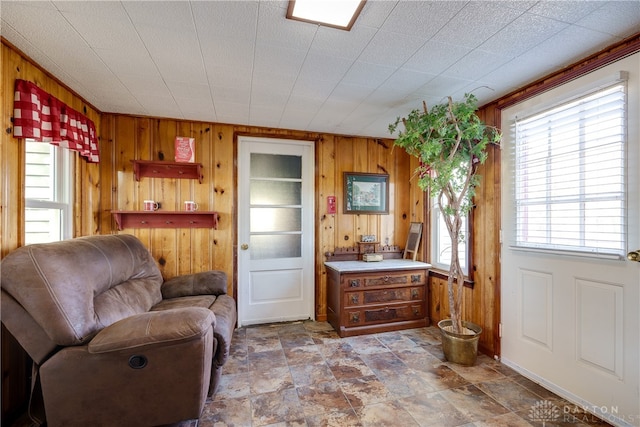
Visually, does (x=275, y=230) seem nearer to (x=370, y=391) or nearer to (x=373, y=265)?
(x=373, y=265)

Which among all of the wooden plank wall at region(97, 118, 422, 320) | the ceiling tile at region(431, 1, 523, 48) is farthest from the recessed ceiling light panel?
the wooden plank wall at region(97, 118, 422, 320)

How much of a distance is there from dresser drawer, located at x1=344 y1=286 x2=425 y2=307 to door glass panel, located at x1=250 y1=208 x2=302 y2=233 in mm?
1044

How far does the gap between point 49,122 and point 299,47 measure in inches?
72.0

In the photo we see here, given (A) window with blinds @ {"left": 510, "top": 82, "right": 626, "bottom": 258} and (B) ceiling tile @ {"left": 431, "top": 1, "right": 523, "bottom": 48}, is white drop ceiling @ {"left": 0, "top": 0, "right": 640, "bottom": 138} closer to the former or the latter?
(B) ceiling tile @ {"left": 431, "top": 1, "right": 523, "bottom": 48}

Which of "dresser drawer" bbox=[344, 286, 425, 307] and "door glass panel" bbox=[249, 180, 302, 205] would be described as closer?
"dresser drawer" bbox=[344, 286, 425, 307]

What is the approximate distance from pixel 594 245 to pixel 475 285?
106cm

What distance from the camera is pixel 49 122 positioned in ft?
6.56

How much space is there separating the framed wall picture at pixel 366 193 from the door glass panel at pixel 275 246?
2.49 ft

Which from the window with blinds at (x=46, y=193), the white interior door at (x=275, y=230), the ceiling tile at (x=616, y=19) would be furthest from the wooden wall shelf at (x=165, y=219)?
the ceiling tile at (x=616, y=19)

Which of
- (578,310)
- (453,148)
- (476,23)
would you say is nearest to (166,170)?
(453,148)

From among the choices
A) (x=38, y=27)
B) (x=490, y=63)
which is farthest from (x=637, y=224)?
(x=38, y=27)

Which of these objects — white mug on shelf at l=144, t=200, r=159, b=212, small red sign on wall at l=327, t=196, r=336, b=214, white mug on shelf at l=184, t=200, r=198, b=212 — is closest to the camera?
white mug on shelf at l=144, t=200, r=159, b=212

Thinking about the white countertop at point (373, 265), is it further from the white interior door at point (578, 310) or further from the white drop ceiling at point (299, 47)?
the white drop ceiling at point (299, 47)

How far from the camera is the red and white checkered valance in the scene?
1767mm
